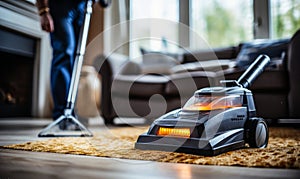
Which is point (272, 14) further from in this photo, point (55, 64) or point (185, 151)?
point (185, 151)


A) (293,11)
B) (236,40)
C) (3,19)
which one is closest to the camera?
(3,19)

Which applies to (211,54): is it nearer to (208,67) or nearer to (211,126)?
(208,67)

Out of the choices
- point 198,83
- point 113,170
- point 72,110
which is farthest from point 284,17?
point 113,170

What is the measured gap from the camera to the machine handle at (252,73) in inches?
41.8

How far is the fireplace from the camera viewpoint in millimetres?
3027

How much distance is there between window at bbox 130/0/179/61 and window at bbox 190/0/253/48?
0.23m

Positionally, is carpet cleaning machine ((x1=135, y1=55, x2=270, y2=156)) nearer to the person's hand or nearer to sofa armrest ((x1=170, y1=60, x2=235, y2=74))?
the person's hand

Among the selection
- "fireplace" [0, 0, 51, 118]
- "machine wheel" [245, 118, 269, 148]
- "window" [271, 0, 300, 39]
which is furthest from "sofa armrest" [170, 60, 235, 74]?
"fireplace" [0, 0, 51, 118]

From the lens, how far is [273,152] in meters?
0.91

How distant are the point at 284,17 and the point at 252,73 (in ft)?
7.48

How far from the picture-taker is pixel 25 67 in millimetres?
3498

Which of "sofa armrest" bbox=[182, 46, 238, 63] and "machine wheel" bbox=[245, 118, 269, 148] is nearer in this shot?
"machine wheel" bbox=[245, 118, 269, 148]

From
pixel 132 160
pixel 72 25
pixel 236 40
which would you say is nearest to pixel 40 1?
pixel 72 25

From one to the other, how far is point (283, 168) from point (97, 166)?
425 mm
